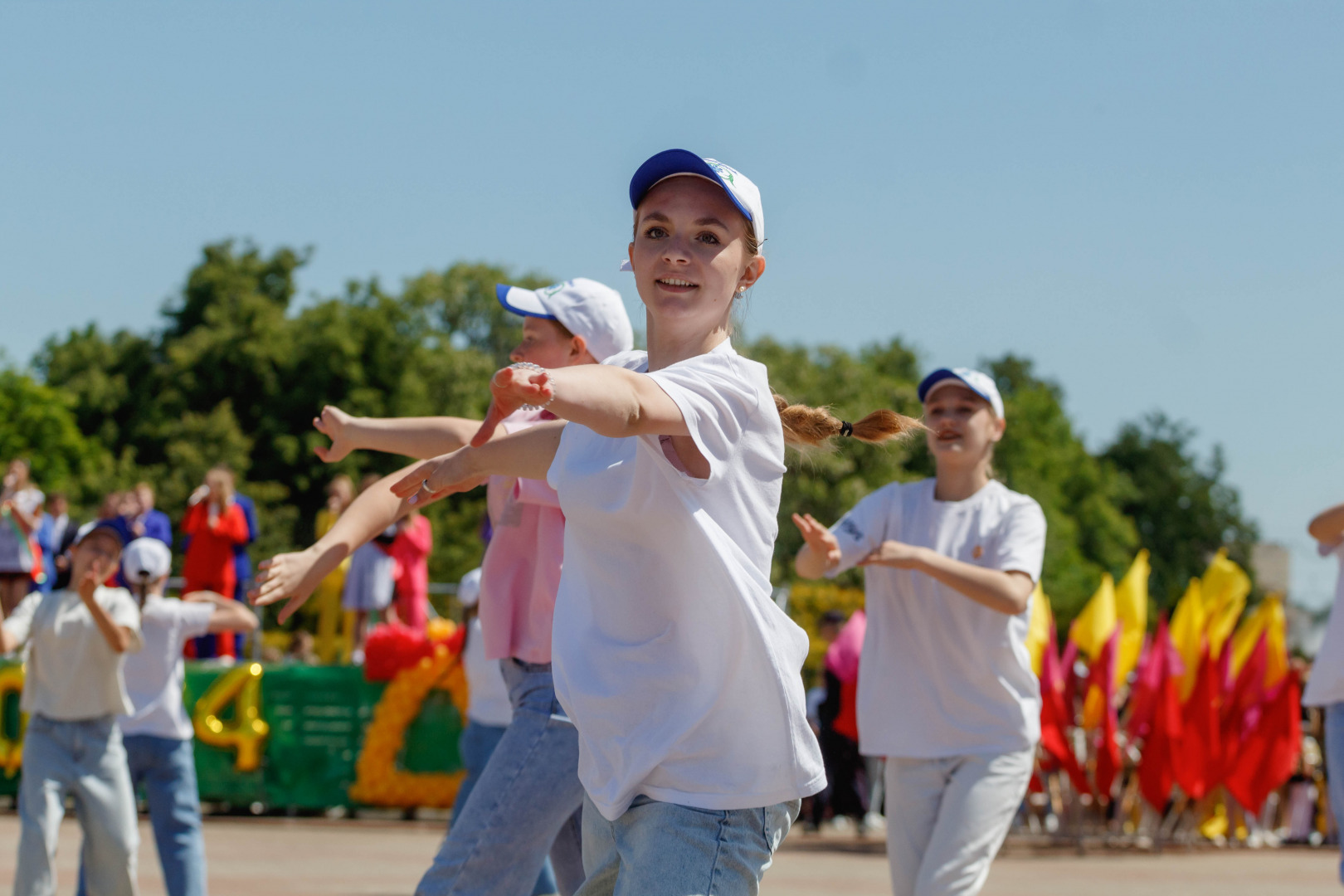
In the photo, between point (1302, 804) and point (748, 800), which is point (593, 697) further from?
point (1302, 804)

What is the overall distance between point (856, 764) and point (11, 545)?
7960 millimetres

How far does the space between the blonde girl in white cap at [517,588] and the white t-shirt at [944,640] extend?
1306mm

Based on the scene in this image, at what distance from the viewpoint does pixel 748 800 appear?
9.00 feet

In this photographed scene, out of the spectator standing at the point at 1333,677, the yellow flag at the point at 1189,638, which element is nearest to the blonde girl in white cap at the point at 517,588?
the spectator standing at the point at 1333,677

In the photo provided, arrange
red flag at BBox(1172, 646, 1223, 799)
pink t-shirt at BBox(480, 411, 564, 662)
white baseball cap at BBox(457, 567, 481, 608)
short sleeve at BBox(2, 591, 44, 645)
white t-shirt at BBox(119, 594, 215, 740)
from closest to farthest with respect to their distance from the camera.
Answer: pink t-shirt at BBox(480, 411, 564, 662), white t-shirt at BBox(119, 594, 215, 740), short sleeve at BBox(2, 591, 44, 645), white baseball cap at BBox(457, 567, 481, 608), red flag at BBox(1172, 646, 1223, 799)

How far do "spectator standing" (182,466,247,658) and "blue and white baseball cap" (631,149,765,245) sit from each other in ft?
39.1

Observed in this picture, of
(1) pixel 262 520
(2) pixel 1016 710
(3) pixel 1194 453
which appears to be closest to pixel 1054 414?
(3) pixel 1194 453

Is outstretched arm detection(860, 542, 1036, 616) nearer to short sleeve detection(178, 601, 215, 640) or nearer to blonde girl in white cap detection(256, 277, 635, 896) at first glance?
blonde girl in white cap detection(256, 277, 635, 896)

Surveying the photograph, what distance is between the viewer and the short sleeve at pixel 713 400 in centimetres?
261

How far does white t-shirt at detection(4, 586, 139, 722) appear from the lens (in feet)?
21.6

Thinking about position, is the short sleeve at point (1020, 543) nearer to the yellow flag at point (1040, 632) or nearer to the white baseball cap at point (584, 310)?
the white baseball cap at point (584, 310)

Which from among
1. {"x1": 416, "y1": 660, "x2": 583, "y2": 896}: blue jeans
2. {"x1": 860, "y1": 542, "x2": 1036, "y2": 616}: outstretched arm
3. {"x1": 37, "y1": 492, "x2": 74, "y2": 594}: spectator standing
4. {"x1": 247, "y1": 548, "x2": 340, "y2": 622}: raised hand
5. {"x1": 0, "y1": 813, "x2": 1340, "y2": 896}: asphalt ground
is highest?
{"x1": 37, "y1": 492, "x2": 74, "y2": 594}: spectator standing

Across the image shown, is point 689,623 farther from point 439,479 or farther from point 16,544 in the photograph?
point 16,544

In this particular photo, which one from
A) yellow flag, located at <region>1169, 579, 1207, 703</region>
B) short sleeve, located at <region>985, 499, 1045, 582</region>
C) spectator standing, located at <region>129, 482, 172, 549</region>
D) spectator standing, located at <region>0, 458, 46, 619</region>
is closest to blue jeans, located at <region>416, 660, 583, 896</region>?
short sleeve, located at <region>985, 499, 1045, 582</region>
